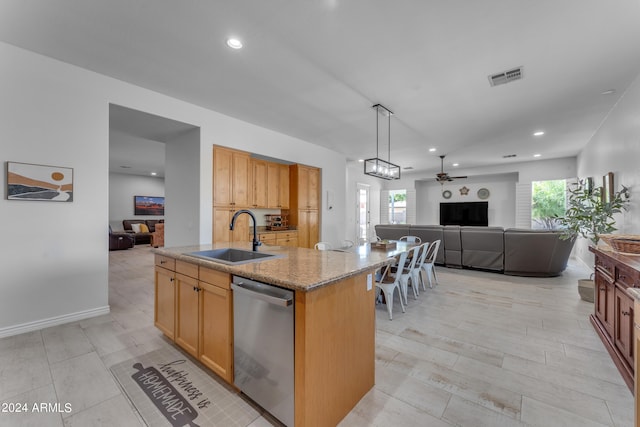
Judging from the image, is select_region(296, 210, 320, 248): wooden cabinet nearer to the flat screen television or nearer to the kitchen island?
the kitchen island

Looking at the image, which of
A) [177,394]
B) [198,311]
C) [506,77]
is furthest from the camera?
[506,77]

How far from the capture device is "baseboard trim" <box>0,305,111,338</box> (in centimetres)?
260

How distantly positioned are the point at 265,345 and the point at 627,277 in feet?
8.50

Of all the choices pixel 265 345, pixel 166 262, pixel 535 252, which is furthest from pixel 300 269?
pixel 535 252

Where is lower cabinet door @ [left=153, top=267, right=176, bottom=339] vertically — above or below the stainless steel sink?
below

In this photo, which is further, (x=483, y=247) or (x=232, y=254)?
(x=483, y=247)

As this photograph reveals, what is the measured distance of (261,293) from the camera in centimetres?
151

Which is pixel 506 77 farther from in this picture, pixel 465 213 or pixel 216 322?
pixel 465 213

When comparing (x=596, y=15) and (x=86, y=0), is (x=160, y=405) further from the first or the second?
(x=596, y=15)

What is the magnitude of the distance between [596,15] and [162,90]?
4.50m

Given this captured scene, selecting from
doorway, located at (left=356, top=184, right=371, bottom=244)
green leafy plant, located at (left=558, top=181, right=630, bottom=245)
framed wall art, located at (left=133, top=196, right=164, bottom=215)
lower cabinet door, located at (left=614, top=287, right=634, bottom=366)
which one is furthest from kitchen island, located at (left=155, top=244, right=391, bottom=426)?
framed wall art, located at (left=133, top=196, right=164, bottom=215)

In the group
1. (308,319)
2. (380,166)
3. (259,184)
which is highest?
(380,166)

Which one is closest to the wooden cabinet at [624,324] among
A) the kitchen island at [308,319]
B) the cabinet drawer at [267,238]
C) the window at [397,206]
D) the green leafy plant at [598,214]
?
the green leafy plant at [598,214]

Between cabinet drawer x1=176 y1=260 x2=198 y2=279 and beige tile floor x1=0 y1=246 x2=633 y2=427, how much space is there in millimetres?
838
